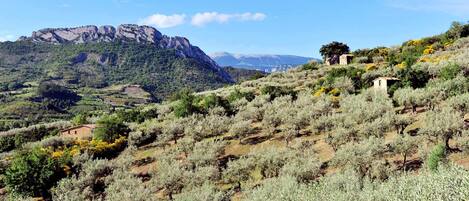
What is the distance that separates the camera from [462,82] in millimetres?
69000

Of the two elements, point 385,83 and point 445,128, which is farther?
point 385,83

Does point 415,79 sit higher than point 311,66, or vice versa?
point 311,66

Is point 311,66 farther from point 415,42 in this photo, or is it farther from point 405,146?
point 405,146

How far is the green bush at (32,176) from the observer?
207 feet

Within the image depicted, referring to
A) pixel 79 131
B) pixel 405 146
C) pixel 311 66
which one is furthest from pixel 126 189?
pixel 311 66

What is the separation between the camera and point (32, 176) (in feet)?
209

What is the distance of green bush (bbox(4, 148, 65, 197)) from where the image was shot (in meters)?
63.2

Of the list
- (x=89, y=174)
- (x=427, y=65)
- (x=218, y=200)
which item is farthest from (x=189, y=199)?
(x=427, y=65)

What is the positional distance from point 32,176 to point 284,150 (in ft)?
115

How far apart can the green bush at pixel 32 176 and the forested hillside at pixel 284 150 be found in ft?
0.48

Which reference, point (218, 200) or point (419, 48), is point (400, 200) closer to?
point (218, 200)

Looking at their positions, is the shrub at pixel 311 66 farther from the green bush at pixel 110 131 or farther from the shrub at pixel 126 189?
the shrub at pixel 126 189

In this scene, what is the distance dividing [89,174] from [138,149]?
67.5 feet

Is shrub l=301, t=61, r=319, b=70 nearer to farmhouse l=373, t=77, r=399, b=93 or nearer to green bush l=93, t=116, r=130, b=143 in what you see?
farmhouse l=373, t=77, r=399, b=93
